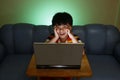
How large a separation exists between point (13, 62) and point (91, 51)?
0.93 metres

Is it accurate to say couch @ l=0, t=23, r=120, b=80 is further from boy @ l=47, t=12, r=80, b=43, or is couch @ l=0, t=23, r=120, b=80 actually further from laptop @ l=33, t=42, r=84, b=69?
laptop @ l=33, t=42, r=84, b=69

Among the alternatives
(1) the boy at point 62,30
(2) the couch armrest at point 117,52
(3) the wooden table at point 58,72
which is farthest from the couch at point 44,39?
(3) the wooden table at point 58,72

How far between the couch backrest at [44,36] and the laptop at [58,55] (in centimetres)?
89

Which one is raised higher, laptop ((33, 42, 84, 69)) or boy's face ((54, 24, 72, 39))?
boy's face ((54, 24, 72, 39))

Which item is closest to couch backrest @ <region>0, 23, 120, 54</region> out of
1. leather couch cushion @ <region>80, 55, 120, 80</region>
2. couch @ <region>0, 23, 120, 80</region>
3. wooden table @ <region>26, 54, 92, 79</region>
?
couch @ <region>0, 23, 120, 80</region>

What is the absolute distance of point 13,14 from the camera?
2.50 m

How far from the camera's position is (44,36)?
217 cm

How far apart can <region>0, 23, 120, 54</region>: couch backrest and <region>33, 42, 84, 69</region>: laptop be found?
0.89m

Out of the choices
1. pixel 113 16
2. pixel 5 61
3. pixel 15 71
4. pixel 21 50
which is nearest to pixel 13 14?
pixel 21 50

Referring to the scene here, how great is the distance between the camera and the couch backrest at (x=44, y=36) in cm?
217

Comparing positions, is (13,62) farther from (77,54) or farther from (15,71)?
(77,54)

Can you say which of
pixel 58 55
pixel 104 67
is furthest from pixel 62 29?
pixel 104 67

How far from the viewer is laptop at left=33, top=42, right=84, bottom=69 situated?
1.22 m

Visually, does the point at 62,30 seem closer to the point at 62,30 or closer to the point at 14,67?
the point at 62,30
